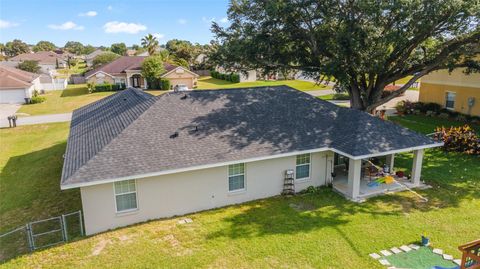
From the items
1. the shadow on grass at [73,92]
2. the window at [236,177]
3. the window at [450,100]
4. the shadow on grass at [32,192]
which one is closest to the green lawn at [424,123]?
the window at [450,100]

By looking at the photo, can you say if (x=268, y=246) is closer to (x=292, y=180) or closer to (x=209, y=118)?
(x=292, y=180)

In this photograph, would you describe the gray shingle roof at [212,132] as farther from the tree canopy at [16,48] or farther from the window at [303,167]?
the tree canopy at [16,48]

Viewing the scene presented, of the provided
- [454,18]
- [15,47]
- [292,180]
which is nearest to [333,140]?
[292,180]

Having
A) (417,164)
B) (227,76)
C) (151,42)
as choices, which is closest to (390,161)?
(417,164)

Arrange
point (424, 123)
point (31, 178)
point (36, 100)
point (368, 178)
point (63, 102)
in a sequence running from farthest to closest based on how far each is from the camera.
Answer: point (63, 102) < point (36, 100) < point (424, 123) < point (31, 178) < point (368, 178)

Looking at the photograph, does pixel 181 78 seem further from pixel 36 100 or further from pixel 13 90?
pixel 13 90

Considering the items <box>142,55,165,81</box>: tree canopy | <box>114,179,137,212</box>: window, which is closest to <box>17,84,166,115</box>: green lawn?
<box>142,55,165,81</box>: tree canopy
